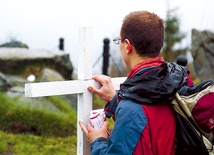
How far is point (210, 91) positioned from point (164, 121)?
244 mm

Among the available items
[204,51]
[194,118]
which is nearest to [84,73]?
[194,118]

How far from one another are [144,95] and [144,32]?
0.29 meters

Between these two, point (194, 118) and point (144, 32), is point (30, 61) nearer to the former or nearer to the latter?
point (144, 32)

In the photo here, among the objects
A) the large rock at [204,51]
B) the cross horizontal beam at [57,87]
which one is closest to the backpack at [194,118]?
the cross horizontal beam at [57,87]

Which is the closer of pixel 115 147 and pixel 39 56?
pixel 115 147

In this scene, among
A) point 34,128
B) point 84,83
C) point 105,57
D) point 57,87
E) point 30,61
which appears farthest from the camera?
point 105,57

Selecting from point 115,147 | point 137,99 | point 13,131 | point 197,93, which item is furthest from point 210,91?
point 13,131

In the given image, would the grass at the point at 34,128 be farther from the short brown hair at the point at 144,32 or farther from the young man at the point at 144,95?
the short brown hair at the point at 144,32

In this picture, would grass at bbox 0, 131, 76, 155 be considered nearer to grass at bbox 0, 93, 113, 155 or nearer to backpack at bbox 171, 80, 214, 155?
grass at bbox 0, 93, 113, 155

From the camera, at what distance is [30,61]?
709cm

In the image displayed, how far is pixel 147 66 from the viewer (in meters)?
2.09

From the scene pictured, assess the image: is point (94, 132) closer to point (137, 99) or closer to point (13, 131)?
point (137, 99)

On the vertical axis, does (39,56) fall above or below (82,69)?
below

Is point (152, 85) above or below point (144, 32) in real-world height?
below
